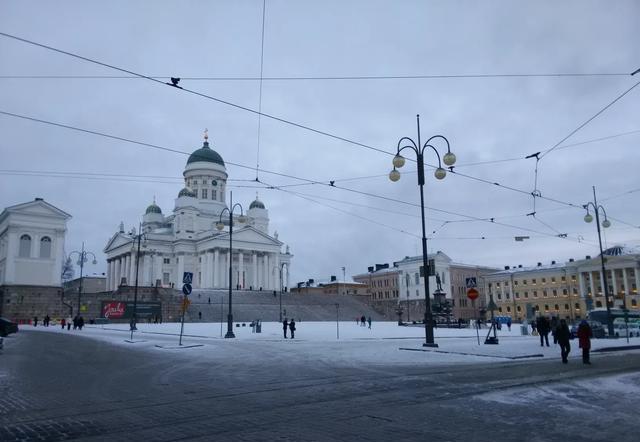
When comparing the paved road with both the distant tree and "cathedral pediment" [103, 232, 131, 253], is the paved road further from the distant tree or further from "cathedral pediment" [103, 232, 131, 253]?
the distant tree

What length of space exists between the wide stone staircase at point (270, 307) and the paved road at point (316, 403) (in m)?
46.2

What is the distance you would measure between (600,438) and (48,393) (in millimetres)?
10233

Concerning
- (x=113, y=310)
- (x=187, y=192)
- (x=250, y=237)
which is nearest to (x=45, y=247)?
(x=113, y=310)

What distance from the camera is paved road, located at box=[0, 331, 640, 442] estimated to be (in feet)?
23.8

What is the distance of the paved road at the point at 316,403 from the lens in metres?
7.26

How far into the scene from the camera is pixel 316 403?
9.53 meters

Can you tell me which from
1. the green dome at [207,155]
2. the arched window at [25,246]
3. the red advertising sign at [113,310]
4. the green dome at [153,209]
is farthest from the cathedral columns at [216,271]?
the red advertising sign at [113,310]

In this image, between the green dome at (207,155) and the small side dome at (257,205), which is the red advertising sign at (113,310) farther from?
the small side dome at (257,205)

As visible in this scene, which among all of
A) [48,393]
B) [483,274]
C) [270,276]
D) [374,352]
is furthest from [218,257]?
[48,393]

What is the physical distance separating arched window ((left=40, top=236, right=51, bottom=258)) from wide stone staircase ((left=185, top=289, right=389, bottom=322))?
68.5 feet

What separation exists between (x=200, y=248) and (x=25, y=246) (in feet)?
111

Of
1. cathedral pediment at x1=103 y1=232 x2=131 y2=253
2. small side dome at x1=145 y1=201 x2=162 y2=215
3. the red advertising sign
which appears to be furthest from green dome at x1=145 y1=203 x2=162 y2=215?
the red advertising sign

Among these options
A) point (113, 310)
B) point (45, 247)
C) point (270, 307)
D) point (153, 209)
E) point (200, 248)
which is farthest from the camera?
point (153, 209)

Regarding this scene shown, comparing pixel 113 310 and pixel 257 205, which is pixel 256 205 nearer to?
pixel 257 205
